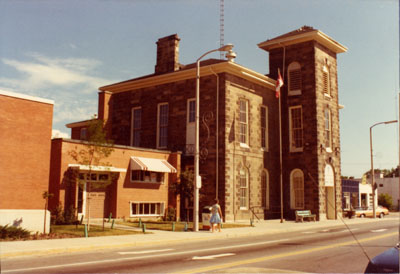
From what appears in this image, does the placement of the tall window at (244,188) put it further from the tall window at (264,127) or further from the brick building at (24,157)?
the brick building at (24,157)

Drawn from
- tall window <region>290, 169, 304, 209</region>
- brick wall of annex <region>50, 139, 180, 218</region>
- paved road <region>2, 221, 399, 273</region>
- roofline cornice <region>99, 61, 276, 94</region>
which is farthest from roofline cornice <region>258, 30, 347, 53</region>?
paved road <region>2, 221, 399, 273</region>

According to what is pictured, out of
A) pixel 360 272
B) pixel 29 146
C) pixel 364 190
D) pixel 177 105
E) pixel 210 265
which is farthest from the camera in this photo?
pixel 364 190

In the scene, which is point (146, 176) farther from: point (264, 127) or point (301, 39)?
point (301, 39)

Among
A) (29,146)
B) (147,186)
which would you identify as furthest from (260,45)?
(29,146)

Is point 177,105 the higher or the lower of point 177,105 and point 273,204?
the higher

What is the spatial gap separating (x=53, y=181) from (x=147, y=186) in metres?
7.16

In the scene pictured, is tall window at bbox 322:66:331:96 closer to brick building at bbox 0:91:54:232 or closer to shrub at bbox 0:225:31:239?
brick building at bbox 0:91:54:232

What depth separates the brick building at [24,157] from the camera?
60.7ft

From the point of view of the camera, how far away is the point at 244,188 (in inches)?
1344

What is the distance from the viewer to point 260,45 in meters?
40.1

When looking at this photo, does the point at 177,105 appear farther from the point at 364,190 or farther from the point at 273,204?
the point at 364,190

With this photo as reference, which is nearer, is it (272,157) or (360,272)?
(360,272)

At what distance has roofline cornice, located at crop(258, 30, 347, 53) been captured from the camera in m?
37.6

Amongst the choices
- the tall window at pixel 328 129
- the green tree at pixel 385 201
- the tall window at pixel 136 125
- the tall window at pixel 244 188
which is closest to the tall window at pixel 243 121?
the tall window at pixel 244 188
